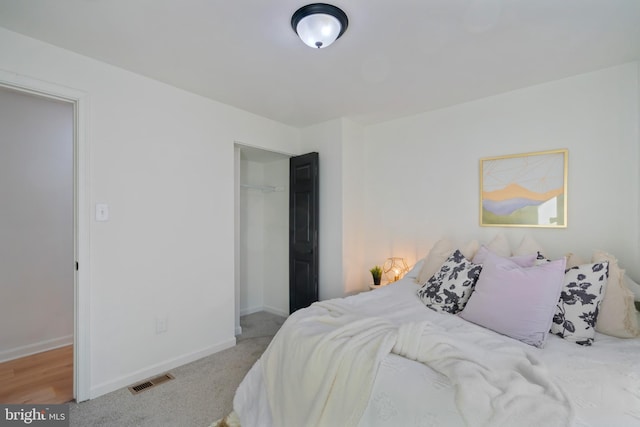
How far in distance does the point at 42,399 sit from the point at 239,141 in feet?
8.51

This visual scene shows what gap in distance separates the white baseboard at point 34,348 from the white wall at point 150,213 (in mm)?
1361

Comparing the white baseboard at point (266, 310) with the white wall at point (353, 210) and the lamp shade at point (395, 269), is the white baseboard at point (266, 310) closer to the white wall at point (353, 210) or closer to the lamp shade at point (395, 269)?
the white wall at point (353, 210)

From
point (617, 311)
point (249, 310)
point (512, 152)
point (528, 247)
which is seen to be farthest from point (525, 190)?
point (249, 310)

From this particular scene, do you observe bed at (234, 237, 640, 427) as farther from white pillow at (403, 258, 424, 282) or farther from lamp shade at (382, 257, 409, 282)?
lamp shade at (382, 257, 409, 282)

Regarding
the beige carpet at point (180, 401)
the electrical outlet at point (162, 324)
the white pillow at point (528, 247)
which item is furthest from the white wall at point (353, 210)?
the electrical outlet at point (162, 324)

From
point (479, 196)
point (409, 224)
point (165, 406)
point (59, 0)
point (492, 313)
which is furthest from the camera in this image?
point (409, 224)

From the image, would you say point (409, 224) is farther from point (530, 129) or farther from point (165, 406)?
point (165, 406)

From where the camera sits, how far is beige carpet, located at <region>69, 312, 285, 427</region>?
1963 mm

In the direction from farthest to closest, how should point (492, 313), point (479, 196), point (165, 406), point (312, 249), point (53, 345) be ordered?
1. point (312, 249)
2. point (53, 345)
3. point (479, 196)
4. point (165, 406)
5. point (492, 313)

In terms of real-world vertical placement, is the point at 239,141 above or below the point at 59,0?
below

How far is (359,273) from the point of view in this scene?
143 inches

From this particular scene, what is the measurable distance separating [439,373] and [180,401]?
6.11 ft

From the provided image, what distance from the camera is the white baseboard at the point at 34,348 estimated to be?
9.29ft

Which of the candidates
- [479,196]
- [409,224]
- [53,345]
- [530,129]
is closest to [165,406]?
[53,345]
